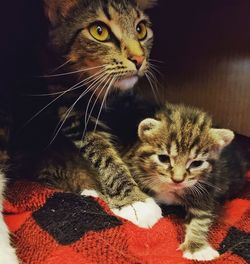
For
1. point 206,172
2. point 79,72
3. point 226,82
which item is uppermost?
point 79,72

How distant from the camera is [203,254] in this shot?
1.17 meters

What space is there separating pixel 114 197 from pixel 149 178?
127 millimetres

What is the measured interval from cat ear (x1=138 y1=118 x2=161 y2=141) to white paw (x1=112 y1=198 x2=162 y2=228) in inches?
7.9

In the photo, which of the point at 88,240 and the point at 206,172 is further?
the point at 206,172

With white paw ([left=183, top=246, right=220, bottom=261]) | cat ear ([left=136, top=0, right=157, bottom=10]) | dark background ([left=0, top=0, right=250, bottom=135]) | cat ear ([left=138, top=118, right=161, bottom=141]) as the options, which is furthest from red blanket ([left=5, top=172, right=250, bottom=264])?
cat ear ([left=136, top=0, right=157, bottom=10])

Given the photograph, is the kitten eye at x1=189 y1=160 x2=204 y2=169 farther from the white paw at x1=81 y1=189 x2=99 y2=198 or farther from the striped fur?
the white paw at x1=81 y1=189 x2=99 y2=198

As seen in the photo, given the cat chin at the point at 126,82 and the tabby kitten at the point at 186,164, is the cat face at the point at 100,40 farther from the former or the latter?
the tabby kitten at the point at 186,164

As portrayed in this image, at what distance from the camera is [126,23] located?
1.46m

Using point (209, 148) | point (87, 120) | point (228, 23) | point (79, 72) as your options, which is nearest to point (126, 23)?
point (79, 72)

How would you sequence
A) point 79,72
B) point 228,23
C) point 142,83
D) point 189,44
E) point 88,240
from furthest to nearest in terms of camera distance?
point 142,83 → point 189,44 → point 228,23 → point 79,72 → point 88,240

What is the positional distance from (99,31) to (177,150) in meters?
0.48

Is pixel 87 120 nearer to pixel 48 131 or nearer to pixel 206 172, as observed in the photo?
pixel 48 131

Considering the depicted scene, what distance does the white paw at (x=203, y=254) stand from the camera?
3.78 feet

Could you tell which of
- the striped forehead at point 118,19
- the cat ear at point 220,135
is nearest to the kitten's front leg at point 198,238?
the cat ear at point 220,135
